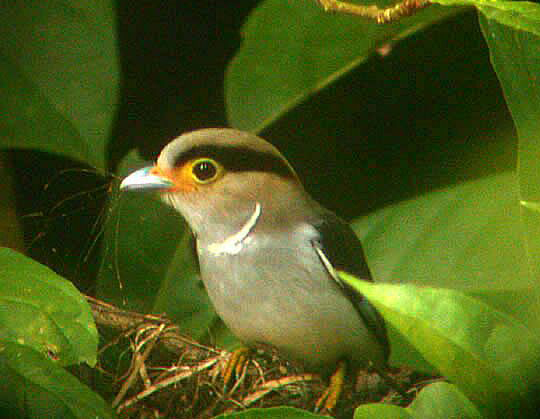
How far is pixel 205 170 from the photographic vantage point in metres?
0.82

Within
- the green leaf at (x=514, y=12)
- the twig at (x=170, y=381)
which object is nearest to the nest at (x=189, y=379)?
the twig at (x=170, y=381)

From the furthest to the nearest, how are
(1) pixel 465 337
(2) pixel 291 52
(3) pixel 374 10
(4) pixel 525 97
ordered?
(2) pixel 291 52 → (3) pixel 374 10 → (4) pixel 525 97 → (1) pixel 465 337

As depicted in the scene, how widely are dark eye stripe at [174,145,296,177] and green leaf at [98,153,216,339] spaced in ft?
0.30

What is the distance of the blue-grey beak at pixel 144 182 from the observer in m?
0.81

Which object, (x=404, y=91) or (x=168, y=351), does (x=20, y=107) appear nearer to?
(x=168, y=351)

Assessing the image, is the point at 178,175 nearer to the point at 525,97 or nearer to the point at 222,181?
the point at 222,181

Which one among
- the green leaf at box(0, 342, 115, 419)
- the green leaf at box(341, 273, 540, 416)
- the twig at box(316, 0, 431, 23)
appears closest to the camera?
the green leaf at box(341, 273, 540, 416)

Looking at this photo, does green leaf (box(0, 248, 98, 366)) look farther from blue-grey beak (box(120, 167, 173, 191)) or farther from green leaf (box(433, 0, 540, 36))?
green leaf (box(433, 0, 540, 36))

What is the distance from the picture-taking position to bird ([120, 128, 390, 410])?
813 millimetres

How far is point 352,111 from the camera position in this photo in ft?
3.08

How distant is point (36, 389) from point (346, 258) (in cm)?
38

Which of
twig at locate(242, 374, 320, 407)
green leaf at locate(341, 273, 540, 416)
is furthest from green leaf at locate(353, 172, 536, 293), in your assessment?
green leaf at locate(341, 273, 540, 416)

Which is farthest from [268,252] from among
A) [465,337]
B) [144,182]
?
[465,337]

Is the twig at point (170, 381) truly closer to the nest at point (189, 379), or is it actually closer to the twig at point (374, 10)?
the nest at point (189, 379)
